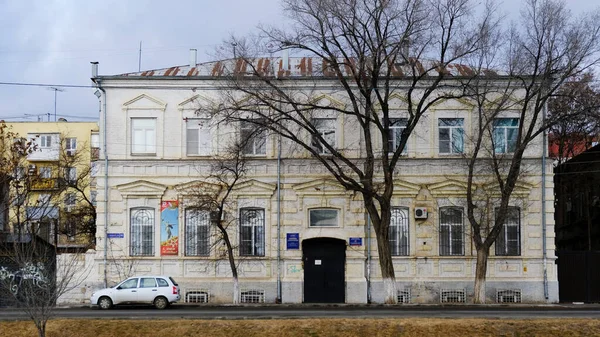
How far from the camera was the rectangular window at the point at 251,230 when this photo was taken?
3912cm

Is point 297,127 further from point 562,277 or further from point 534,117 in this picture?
point 562,277

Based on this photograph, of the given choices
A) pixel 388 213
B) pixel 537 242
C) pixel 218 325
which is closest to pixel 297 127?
pixel 388 213

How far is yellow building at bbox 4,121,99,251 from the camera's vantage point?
45.0 metres

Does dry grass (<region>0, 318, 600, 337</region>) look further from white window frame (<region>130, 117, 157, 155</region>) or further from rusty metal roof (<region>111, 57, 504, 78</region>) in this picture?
white window frame (<region>130, 117, 157, 155</region>)

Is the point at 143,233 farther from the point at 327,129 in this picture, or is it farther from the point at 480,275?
the point at 480,275

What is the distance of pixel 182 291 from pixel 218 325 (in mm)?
13594

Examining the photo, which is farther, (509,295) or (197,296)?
(197,296)

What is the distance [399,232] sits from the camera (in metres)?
39.1

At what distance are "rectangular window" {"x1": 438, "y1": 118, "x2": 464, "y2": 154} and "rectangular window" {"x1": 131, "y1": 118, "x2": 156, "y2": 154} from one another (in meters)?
13.9

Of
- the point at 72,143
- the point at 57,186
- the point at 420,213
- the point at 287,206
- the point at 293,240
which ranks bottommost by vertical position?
the point at 293,240

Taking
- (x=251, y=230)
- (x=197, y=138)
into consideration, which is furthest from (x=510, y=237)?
(x=197, y=138)

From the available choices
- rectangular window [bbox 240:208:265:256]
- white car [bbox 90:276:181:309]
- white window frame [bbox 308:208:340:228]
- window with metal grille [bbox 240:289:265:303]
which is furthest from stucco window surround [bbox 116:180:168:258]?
white window frame [bbox 308:208:340:228]

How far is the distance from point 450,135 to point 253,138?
379 inches

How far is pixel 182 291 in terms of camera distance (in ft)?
127
